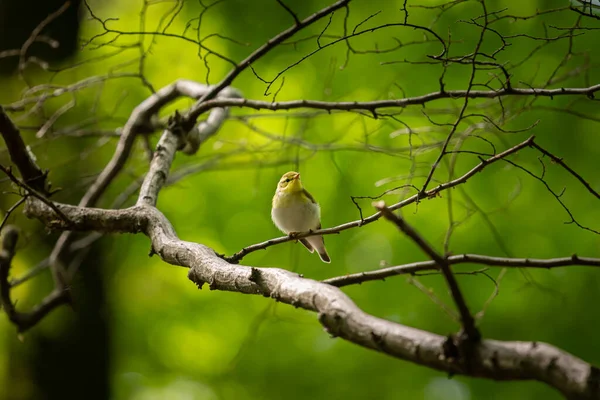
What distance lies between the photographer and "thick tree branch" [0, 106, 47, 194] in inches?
72.7

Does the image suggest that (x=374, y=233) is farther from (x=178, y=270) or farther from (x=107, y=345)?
(x=107, y=345)

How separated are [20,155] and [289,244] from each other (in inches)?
75.5

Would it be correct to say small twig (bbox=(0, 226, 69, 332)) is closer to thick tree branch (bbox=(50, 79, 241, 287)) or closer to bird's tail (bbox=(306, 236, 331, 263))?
thick tree branch (bbox=(50, 79, 241, 287))

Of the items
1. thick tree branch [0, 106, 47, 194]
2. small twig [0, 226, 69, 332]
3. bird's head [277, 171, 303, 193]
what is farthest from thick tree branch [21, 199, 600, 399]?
small twig [0, 226, 69, 332]

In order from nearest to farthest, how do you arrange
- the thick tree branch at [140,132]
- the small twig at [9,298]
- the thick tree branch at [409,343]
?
the thick tree branch at [409,343]
the small twig at [9,298]
the thick tree branch at [140,132]

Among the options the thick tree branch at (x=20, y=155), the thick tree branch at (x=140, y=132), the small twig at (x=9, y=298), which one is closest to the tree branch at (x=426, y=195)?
the thick tree branch at (x=20, y=155)

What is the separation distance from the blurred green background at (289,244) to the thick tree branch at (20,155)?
1.39 m

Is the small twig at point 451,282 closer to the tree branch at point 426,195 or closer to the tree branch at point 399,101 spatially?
the tree branch at point 426,195

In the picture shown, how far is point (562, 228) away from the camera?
13.1 ft

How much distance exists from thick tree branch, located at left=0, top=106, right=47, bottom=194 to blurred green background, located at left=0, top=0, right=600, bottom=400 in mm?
1388

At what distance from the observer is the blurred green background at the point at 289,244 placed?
3.76 meters

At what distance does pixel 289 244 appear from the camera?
3.59m

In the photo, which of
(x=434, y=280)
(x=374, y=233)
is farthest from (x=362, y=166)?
(x=434, y=280)

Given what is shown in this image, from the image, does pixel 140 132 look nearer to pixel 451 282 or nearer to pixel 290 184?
pixel 290 184
